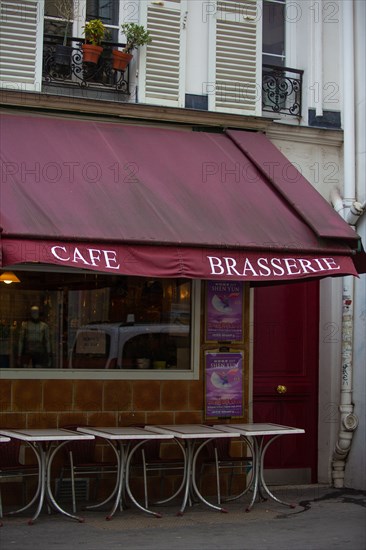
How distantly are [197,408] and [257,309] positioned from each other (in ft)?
4.73

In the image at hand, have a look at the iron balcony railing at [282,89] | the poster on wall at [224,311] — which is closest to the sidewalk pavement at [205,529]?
the poster on wall at [224,311]

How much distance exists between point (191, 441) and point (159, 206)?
2.32 m

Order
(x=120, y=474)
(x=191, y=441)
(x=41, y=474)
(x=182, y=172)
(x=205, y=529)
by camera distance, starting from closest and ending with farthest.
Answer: (x=205, y=529) < (x=41, y=474) < (x=120, y=474) < (x=191, y=441) < (x=182, y=172)

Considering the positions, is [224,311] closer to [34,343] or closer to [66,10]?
[34,343]

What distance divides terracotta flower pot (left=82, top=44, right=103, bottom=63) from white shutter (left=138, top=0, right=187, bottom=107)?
21.9 inches

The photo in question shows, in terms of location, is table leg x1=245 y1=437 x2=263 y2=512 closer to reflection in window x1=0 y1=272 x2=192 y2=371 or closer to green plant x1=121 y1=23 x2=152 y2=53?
reflection in window x1=0 y1=272 x2=192 y2=371

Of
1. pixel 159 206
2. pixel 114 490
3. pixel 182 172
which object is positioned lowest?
pixel 114 490

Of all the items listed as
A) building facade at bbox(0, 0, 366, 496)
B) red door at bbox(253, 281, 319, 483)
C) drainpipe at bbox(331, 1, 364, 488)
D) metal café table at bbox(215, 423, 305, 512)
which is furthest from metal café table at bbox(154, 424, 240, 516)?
drainpipe at bbox(331, 1, 364, 488)

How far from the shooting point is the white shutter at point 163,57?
35.2 feet

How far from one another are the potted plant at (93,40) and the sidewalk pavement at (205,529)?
185 inches

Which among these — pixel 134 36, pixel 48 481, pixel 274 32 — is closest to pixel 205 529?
pixel 48 481

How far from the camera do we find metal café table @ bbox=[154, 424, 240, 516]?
30.7ft

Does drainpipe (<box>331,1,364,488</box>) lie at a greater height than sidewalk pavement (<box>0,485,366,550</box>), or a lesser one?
greater

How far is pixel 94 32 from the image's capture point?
34.2ft
